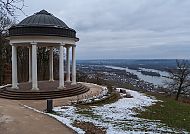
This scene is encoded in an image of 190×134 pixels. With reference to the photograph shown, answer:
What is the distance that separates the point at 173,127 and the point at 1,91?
15.2 metres

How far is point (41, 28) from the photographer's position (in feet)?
70.0

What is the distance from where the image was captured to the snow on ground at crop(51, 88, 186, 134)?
1164cm

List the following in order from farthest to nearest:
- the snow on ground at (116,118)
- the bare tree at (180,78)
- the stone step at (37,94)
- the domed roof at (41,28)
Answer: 1. the bare tree at (180,78)
2. the domed roof at (41,28)
3. the stone step at (37,94)
4. the snow on ground at (116,118)

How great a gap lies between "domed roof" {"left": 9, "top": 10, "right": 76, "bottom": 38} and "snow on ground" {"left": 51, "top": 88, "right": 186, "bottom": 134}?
7.31 metres

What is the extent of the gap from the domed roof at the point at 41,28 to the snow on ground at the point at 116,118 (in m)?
7.31

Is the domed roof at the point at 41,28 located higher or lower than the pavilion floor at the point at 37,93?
higher

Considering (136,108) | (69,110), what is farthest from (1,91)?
(136,108)

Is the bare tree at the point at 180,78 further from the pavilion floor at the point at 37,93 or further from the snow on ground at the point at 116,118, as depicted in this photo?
the pavilion floor at the point at 37,93

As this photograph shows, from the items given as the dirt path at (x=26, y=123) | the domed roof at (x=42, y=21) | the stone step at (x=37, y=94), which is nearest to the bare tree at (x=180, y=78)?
the stone step at (x=37, y=94)

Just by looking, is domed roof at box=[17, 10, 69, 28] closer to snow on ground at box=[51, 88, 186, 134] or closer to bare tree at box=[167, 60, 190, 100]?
snow on ground at box=[51, 88, 186, 134]

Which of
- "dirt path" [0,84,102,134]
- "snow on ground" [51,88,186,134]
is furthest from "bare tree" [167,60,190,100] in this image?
"dirt path" [0,84,102,134]

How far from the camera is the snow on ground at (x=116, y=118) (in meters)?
11.6

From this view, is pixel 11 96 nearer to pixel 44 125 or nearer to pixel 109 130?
pixel 44 125

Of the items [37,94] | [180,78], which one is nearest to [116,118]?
[37,94]
